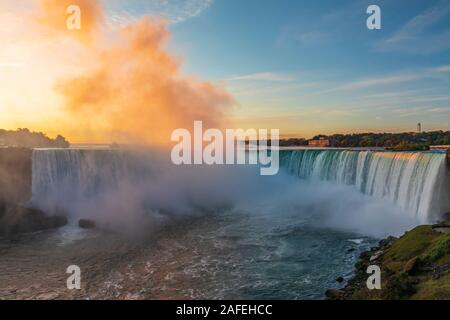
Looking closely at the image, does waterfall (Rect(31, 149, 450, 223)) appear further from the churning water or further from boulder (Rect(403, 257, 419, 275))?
boulder (Rect(403, 257, 419, 275))

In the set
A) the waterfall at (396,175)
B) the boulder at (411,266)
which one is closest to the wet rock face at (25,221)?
the boulder at (411,266)

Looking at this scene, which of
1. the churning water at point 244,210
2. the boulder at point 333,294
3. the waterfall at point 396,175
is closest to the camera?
the boulder at point 333,294

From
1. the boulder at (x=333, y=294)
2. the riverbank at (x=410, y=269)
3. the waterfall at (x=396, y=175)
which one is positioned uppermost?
the waterfall at (x=396, y=175)

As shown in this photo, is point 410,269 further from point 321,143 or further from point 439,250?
point 321,143

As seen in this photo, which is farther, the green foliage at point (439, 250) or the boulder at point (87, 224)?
the boulder at point (87, 224)

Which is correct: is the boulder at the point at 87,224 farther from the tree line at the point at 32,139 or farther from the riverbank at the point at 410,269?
the tree line at the point at 32,139

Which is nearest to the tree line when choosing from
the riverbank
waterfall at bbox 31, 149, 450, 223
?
waterfall at bbox 31, 149, 450, 223

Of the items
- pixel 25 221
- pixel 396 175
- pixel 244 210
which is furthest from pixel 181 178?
pixel 396 175
